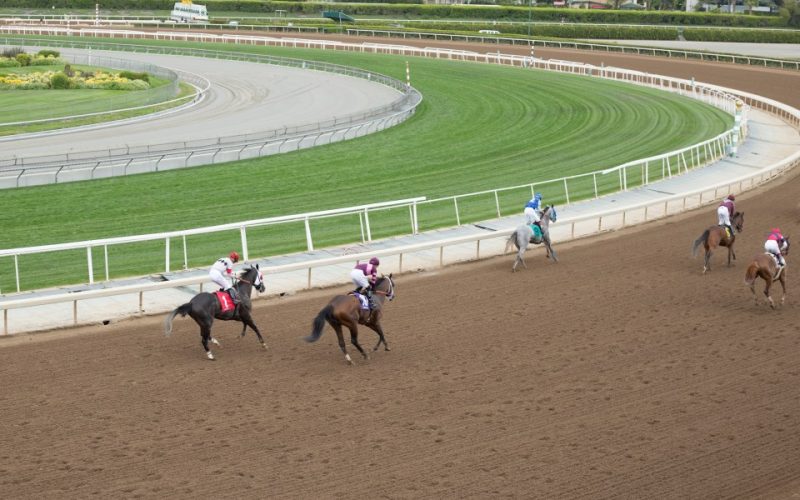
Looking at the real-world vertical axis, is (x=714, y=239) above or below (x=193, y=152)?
below

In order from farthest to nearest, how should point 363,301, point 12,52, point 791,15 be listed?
point 791,15
point 12,52
point 363,301

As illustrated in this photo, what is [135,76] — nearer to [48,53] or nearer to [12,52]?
[48,53]

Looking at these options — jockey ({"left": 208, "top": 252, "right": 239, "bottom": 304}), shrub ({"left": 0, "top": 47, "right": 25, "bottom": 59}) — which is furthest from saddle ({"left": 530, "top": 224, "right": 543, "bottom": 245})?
shrub ({"left": 0, "top": 47, "right": 25, "bottom": 59})

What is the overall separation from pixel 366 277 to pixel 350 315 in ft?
1.84

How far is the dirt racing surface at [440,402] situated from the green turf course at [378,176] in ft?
12.2

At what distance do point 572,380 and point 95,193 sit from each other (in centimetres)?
1239

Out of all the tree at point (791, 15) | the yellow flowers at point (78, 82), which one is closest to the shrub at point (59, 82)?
the yellow flowers at point (78, 82)

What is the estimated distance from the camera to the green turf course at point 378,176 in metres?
17.3

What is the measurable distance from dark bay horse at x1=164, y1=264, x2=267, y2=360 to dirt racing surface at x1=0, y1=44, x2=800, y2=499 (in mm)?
301

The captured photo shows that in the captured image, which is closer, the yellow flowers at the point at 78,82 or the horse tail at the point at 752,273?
the horse tail at the point at 752,273

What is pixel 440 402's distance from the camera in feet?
34.4

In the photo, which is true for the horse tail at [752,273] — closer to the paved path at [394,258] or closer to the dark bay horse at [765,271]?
the dark bay horse at [765,271]

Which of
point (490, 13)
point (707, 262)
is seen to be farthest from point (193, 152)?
point (490, 13)

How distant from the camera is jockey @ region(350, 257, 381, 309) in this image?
458 inches
